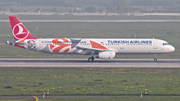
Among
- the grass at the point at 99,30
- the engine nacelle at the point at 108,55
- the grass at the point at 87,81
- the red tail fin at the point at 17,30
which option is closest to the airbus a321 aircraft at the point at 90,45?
the red tail fin at the point at 17,30

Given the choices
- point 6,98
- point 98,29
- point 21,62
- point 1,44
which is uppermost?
point 98,29

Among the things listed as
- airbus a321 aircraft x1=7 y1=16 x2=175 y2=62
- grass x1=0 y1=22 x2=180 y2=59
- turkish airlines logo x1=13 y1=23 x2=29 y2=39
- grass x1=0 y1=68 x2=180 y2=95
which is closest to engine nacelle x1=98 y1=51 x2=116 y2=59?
airbus a321 aircraft x1=7 y1=16 x2=175 y2=62

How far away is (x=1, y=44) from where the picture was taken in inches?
3184

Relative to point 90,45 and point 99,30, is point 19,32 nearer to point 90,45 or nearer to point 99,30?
point 90,45

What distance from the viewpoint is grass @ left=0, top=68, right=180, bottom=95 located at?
32.4 meters

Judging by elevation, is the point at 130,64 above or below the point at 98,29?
below

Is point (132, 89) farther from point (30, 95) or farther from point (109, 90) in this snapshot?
point (30, 95)

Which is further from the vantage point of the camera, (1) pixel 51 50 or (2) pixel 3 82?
(1) pixel 51 50

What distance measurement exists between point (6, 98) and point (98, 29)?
8598 centimetres

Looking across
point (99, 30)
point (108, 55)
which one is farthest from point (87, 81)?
point (99, 30)

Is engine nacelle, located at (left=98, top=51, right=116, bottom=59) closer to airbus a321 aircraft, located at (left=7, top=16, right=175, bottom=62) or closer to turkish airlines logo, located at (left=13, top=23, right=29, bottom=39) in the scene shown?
airbus a321 aircraft, located at (left=7, top=16, right=175, bottom=62)

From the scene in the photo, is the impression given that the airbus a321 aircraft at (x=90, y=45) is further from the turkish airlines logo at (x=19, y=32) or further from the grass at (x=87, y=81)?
the grass at (x=87, y=81)

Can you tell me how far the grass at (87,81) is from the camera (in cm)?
3241

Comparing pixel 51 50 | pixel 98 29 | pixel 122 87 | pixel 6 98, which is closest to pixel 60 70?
pixel 51 50
